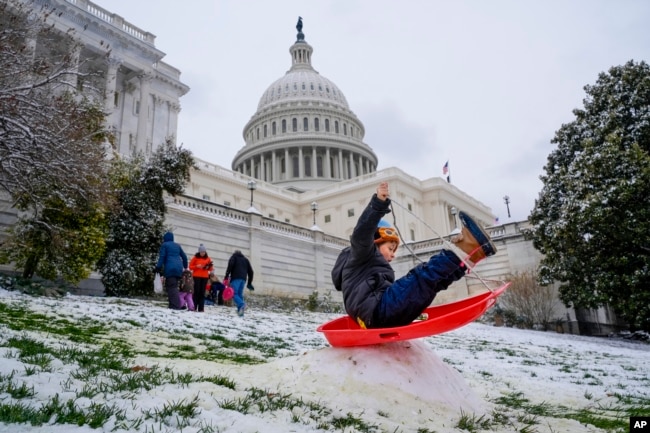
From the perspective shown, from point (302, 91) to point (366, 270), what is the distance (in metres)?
93.5

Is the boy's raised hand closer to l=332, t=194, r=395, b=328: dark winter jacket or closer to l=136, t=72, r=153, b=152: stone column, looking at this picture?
l=332, t=194, r=395, b=328: dark winter jacket

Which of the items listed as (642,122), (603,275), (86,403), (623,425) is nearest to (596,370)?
(623,425)

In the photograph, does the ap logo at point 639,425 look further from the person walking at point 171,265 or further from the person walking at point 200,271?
the person walking at point 171,265

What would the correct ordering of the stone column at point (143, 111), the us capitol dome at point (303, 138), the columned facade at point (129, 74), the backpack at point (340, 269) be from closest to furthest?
1. the backpack at point (340, 269)
2. the columned facade at point (129, 74)
3. the stone column at point (143, 111)
4. the us capitol dome at point (303, 138)

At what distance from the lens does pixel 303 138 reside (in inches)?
3280

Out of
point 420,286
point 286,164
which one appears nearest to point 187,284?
point 420,286

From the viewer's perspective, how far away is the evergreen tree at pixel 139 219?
17.6 m

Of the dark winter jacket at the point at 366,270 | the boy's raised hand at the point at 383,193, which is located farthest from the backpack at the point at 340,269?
the boy's raised hand at the point at 383,193

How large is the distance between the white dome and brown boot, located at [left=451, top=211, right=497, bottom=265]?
3519 inches

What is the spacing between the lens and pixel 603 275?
1805 centimetres

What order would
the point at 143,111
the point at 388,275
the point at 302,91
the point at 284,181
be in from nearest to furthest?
1. the point at 388,275
2. the point at 143,111
3. the point at 284,181
4. the point at 302,91

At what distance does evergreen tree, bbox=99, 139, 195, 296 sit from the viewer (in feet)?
57.7

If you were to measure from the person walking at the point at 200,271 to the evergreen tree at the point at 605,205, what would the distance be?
14.0 m

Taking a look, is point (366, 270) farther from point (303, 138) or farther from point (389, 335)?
point (303, 138)
